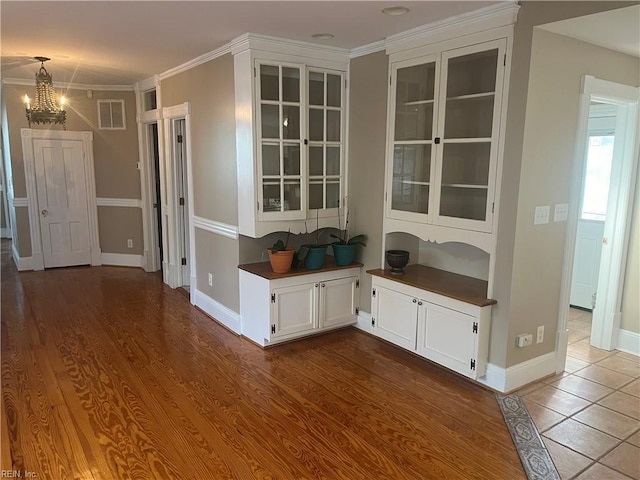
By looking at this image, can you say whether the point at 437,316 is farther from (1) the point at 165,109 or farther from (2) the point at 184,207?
(1) the point at 165,109

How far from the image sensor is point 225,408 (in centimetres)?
291

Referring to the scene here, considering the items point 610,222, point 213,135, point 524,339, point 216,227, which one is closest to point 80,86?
point 213,135

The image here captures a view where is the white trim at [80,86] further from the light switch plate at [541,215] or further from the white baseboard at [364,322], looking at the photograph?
the light switch plate at [541,215]

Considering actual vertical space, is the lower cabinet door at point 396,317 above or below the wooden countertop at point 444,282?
below

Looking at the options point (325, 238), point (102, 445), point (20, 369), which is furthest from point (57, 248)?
point (102, 445)

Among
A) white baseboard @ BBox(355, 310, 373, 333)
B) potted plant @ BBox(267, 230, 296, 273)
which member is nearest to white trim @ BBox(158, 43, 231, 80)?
potted plant @ BBox(267, 230, 296, 273)

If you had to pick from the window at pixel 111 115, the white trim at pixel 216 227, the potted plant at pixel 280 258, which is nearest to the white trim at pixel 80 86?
the window at pixel 111 115

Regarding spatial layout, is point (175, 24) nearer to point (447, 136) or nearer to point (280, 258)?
point (280, 258)

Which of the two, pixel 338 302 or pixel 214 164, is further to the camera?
pixel 214 164

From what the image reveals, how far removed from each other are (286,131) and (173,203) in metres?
2.18

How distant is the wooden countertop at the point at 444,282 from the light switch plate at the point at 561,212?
0.69 m

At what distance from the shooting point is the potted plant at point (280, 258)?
3.77 meters

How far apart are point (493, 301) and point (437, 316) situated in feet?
1.42

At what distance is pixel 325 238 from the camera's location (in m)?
4.44
